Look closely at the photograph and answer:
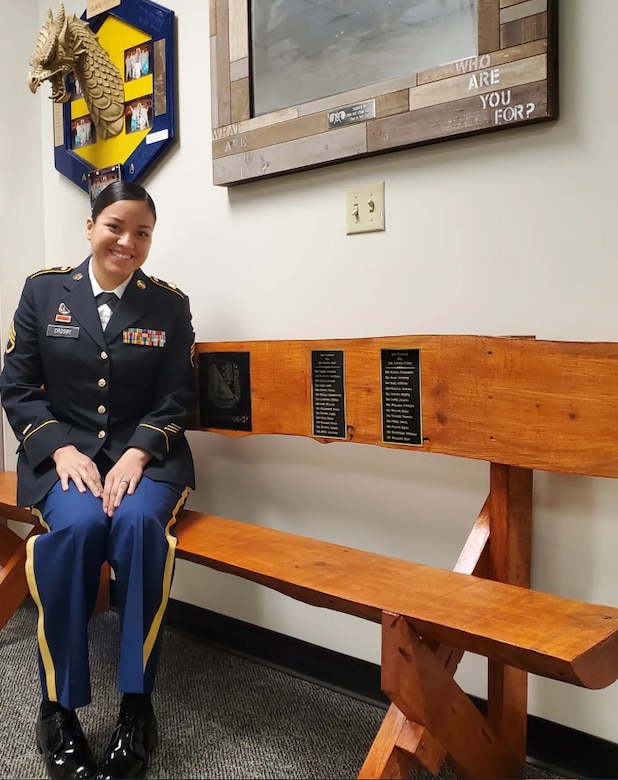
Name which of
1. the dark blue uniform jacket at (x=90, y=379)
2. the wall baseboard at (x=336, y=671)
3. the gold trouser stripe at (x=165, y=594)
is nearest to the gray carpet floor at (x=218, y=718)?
the wall baseboard at (x=336, y=671)

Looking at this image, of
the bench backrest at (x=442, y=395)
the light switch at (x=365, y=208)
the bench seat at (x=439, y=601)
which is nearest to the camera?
the bench seat at (x=439, y=601)

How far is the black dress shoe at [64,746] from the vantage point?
1.29 metres

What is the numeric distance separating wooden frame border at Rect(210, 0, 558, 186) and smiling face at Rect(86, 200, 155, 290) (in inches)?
11.7

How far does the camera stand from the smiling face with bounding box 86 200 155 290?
1560 millimetres

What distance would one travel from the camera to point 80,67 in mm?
2055

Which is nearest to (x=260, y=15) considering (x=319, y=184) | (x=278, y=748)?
(x=319, y=184)

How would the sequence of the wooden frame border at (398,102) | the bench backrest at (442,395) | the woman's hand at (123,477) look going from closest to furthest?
the bench backrest at (442,395)
the wooden frame border at (398,102)
the woman's hand at (123,477)

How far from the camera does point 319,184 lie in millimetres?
1652

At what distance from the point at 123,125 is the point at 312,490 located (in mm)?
1172

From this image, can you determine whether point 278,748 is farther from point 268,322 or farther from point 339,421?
point 268,322

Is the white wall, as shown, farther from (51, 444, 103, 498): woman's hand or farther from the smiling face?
(51, 444, 103, 498): woman's hand

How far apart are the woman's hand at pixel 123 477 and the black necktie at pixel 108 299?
335 millimetres

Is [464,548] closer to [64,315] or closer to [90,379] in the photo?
[90,379]

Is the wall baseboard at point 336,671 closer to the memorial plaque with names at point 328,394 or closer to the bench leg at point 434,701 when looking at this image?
the bench leg at point 434,701
